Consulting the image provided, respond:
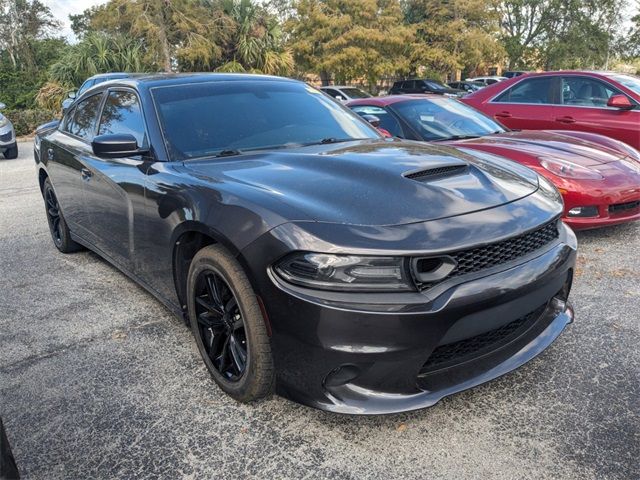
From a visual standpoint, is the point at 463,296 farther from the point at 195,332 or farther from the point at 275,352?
the point at 195,332

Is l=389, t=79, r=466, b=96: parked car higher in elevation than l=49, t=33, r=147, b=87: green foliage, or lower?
lower

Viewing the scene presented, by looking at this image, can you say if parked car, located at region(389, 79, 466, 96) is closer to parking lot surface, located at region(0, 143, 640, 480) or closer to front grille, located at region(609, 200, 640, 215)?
front grille, located at region(609, 200, 640, 215)

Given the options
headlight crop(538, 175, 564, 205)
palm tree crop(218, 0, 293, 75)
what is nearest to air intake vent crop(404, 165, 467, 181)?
headlight crop(538, 175, 564, 205)

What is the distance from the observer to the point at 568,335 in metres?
3.05

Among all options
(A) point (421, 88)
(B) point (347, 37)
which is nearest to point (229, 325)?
(A) point (421, 88)

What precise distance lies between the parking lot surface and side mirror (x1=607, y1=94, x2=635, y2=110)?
364cm

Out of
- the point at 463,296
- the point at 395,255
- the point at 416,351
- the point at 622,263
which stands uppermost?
the point at 395,255

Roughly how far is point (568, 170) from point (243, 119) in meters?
2.86

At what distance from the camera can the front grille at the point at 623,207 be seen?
454 centimetres

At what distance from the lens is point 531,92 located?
6.96 m

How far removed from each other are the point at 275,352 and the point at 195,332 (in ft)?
2.41

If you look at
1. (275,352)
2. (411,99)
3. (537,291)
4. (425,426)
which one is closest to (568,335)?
(537,291)

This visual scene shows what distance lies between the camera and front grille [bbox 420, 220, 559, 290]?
2.08 metres

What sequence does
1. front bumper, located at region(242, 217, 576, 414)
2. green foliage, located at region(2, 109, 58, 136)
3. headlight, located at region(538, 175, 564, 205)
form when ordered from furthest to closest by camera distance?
green foliage, located at region(2, 109, 58, 136), headlight, located at region(538, 175, 564, 205), front bumper, located at region(242, 217, 576, 414)
